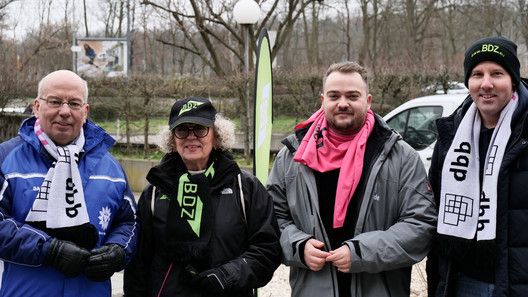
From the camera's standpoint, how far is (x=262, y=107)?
13.2ft

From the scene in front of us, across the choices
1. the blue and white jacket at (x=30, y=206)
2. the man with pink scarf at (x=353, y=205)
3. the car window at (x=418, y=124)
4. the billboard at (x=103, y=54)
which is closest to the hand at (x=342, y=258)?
the man with pink scarf at (x=353, y=205)

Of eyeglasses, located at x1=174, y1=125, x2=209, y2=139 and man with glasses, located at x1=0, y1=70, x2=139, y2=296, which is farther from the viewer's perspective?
eyeglasses, located at x1=174, y1=125, x2=209, y2=139

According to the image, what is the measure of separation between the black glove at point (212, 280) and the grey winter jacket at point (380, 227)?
39 centimetres

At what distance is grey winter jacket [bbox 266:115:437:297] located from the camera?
2615 mm

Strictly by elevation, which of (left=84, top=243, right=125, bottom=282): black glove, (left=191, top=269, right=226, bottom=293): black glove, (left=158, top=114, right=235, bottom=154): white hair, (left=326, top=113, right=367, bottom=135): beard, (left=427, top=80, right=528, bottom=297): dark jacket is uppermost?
(left=326, top=113, right=367, bottom=135): beard

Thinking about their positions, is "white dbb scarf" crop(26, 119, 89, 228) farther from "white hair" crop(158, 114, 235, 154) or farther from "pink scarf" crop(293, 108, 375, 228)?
"pink scarf" crop(293, 108, 375, 228)

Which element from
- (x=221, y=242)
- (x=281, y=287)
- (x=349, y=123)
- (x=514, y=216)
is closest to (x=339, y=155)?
(x=349, y=123)

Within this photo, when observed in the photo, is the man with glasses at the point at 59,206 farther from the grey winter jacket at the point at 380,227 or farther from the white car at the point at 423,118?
the white car at the point at 423,118

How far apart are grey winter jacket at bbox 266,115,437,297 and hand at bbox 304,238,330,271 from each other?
0.04 metres

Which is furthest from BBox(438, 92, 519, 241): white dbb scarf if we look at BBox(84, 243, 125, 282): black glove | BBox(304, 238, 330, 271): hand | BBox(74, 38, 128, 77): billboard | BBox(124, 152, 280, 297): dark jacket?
BBox(74, 38, 128, 77): billboard

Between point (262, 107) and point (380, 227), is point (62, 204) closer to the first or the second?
point (380, 227)

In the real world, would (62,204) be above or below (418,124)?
below

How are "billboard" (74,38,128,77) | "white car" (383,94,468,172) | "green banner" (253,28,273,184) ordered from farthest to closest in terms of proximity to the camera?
1. "billboard" (74,38,128,77)
2. "white car" (383,94,468,172)
3. "green banner" (253,28,273,184)

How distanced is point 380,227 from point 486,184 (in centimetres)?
58
